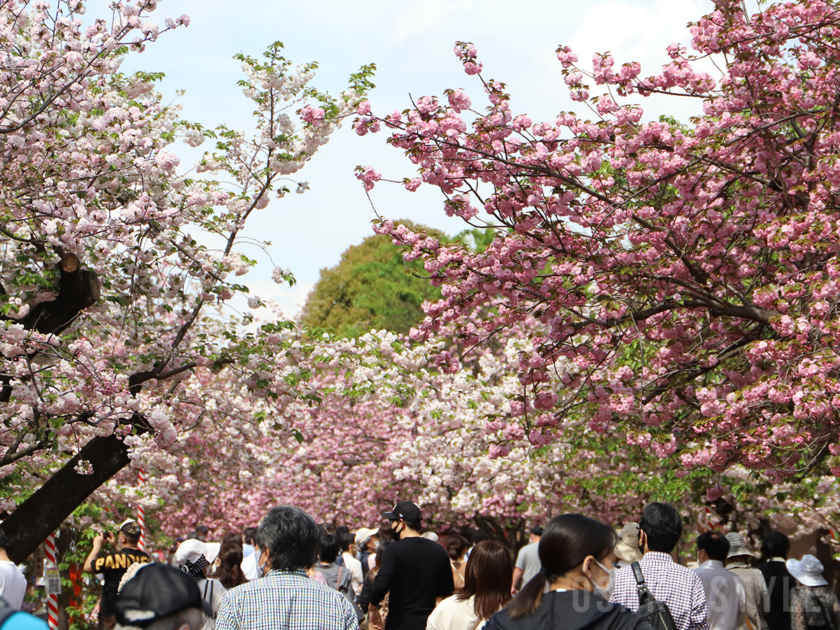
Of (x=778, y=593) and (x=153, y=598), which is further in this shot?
(x=778, y=593)

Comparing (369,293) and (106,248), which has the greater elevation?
(369,293)

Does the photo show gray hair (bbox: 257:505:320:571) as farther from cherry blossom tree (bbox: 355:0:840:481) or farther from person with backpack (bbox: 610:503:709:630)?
cherry blossom tree (bbox: 355:0:840:481)

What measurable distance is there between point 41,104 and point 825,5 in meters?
7.11

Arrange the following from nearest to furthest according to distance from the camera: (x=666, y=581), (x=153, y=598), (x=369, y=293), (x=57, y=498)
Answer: (x=153, y=598) < (x=666, y=581) < (x=57, y=498) < (x=369, y=293)

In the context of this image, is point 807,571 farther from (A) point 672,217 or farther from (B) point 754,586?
(A) point 672,217

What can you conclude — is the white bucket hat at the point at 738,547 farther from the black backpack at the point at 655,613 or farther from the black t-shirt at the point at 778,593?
the black backpack at the point at 655,613

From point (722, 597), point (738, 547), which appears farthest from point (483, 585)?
point (738, 547)

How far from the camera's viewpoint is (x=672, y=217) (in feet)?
30.6

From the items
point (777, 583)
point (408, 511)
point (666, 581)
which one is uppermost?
point (408, 511)

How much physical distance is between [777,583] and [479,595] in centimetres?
339

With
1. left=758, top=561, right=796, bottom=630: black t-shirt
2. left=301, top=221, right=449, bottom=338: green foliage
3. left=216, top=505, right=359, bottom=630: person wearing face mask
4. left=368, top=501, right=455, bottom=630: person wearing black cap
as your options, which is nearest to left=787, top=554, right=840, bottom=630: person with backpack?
left=758, top=561, right=796, bottom=630: black t-shirt

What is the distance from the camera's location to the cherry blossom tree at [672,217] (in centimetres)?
839

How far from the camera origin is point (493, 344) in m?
27.4

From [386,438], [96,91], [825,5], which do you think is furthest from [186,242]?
[386,438]
